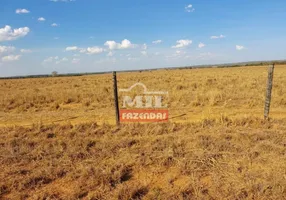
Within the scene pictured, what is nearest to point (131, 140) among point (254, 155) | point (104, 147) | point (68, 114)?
point (104, 147)

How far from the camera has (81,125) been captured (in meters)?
8.02

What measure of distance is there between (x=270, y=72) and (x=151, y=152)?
4954 millimetres

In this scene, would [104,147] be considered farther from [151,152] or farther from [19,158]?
[19,158]

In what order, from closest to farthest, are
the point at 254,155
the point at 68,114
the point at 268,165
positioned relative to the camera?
1. the point at 268,165
2. the point at 254,155
3. the point at 68,114

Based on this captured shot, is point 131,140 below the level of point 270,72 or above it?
below

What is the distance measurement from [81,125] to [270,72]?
6341 millimetres

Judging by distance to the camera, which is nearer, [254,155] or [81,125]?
[254,155]

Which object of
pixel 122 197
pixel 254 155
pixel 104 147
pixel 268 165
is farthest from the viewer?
pixel 104 147

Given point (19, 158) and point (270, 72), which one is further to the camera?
point (270, 72)

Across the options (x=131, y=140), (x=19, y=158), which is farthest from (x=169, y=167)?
(x=19, y=158)

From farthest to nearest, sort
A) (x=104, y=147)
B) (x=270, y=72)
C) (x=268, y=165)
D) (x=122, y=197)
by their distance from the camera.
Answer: (x=270, y=72)
(x=104, y=147)
(x=268, y=165)
(x=122, y=197)

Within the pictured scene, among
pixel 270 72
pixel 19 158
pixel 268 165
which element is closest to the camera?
pixel 268 165

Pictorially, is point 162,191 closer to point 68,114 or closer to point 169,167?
point 169,167

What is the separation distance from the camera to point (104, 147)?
237 inches
